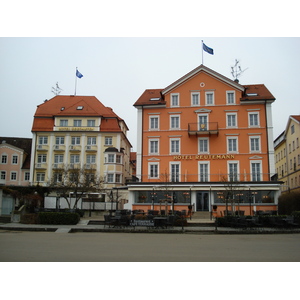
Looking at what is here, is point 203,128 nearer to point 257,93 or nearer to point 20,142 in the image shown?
point 257,93

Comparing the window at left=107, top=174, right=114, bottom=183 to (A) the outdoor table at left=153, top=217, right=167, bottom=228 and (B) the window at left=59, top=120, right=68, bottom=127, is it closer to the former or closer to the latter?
(B) the window at left=59, top=120, right=68, bottom=127

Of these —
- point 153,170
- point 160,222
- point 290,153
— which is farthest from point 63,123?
point 160,222

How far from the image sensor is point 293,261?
10742 mm

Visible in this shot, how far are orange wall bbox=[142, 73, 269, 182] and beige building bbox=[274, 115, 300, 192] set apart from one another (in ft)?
28.0

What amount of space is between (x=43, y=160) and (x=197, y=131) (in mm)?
23375

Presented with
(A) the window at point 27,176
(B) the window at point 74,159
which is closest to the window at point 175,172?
(B) the window at point 74,159

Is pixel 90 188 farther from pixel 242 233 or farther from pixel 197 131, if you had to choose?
pixel 242 233

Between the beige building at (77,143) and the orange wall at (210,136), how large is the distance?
10628 millimetres

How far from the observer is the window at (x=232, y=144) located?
1549 inches

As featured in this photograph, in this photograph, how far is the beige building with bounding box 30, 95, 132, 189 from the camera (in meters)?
49.8

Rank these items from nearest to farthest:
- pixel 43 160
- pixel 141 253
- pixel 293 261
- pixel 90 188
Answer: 1. pixel 293 261
2. pixel 141 253
3. pixel 90 188
4. pixel 43 160

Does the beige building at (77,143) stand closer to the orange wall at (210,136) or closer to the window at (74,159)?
the window at (74,159)

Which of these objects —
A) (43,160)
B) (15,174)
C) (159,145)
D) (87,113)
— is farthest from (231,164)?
(15,174)

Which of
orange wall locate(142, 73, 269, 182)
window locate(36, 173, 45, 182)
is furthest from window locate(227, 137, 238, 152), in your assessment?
window locate(36, 173, 45, 182)
